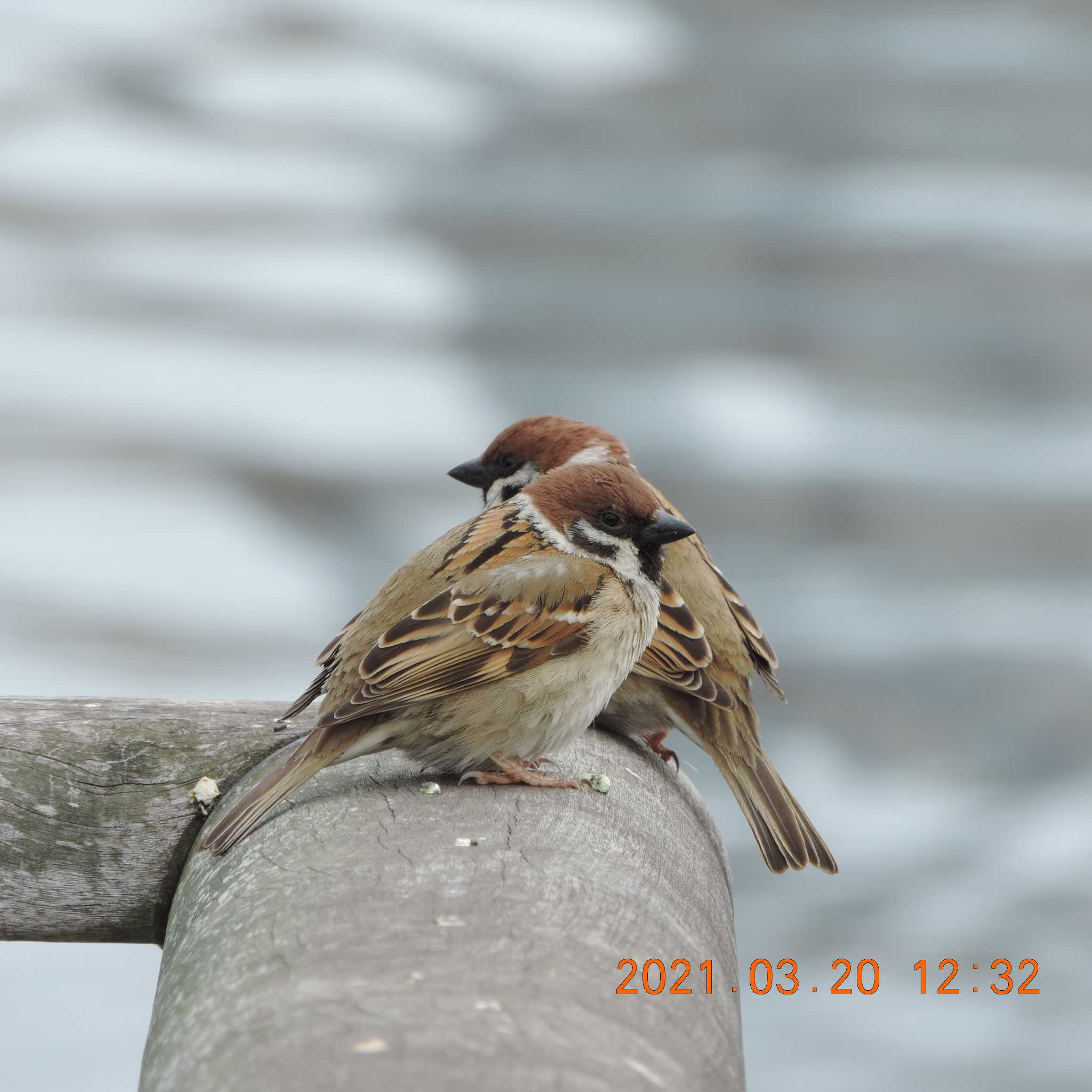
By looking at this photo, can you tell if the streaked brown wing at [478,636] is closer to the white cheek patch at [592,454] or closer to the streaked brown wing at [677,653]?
the streaked brown wing at [677,653]

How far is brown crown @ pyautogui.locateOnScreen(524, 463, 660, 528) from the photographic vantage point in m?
2.32

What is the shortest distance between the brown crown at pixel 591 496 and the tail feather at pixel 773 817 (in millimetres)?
542

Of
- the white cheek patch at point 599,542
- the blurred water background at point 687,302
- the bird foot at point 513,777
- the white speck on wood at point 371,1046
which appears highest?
the blurred water background at point 687,302

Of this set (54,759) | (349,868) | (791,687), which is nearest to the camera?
(349,868)

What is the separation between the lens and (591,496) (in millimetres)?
2322

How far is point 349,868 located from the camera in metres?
1.58

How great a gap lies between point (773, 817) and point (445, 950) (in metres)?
1.31

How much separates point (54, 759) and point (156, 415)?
4261mm

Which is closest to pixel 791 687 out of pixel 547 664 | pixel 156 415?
pixel 156 415

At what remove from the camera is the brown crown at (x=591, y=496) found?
2322 millimetres

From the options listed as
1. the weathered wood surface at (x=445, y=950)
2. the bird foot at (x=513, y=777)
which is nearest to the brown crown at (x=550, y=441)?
the bird foot at (x=513, y=777)

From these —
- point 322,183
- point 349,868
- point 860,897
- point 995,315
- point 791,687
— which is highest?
point 322,183

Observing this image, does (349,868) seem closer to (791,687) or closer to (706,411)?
(791,687)

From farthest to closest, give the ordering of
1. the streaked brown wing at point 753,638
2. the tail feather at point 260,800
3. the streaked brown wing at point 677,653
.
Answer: the streaked brown wing at point 753,638 < the streaked brown wing at point 677,653 < the tail feather at point 260,800
